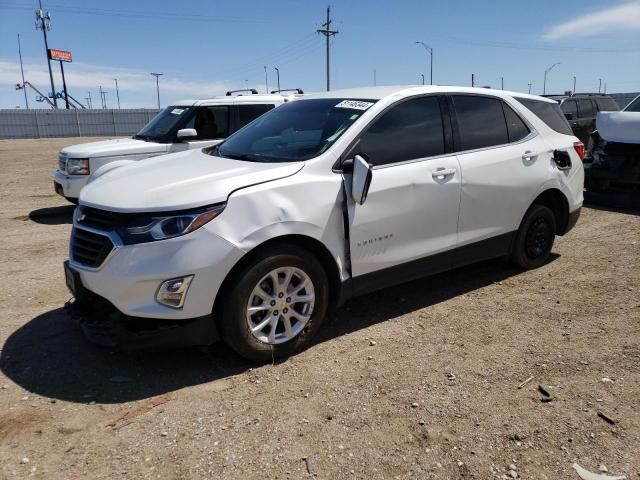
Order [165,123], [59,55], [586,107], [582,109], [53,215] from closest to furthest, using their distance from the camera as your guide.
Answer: [165,123] < [53,215] < [582,109] < [586,107] < [59,55]

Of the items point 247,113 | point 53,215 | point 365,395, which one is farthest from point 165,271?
point 53,215

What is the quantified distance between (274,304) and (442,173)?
5.82 ft

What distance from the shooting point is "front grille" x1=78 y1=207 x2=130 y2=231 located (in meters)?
3.23

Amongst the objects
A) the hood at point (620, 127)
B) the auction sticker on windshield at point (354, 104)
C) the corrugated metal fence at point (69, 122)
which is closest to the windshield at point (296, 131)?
the auction sticker on windshield at point (354, 104)

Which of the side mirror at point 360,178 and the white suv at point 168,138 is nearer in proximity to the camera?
the side mirror at point 360,178

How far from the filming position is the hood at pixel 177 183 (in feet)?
10.5

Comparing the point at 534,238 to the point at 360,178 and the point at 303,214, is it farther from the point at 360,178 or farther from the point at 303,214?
the point at 303,214

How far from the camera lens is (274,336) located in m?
3.55

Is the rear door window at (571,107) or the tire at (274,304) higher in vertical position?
the rear door window at (571,107)

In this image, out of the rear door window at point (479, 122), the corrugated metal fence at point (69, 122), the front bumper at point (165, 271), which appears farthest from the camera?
the corrugated metal fence at point (69, 122)

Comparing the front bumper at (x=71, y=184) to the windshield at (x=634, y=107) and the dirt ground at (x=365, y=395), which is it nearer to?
the dirt ground at (x=365, y=395)

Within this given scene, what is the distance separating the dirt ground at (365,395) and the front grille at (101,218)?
985 millimetres

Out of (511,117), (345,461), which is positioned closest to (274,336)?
(345,461)

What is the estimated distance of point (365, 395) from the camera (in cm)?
321
